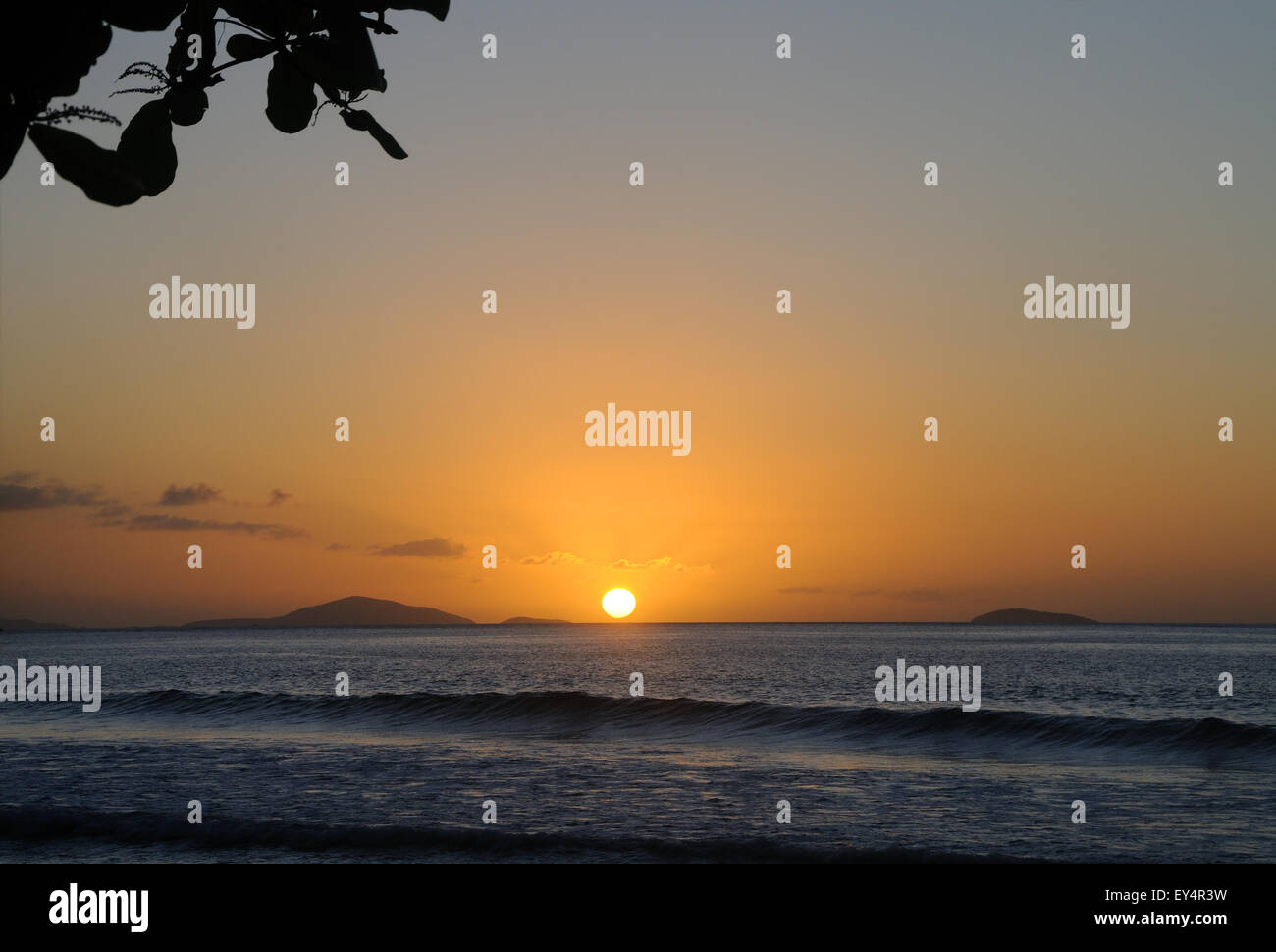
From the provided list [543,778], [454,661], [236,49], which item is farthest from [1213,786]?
[454,661]

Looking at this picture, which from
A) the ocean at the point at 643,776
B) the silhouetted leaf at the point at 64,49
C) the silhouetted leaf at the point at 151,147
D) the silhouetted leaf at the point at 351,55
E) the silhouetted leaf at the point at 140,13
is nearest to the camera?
the silhouetted leaf at the point at 64,49

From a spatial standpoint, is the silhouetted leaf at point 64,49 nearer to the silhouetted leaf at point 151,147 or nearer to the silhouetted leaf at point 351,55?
the silhouetted leaf at point 151,147

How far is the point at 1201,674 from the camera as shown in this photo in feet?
177

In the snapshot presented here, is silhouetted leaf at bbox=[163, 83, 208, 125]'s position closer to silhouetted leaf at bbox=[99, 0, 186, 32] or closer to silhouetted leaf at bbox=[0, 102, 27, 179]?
silhouetted leaf at bbox=[99, 0, 186, 32]

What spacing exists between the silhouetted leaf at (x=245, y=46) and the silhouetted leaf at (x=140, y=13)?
0.33 meters

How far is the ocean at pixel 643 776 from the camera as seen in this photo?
50.0 ft

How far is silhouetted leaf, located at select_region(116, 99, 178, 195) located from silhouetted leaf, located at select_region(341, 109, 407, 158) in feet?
0.96

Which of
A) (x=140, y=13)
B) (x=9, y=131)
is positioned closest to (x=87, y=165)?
(x=9, y=131)

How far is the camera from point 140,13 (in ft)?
4.90

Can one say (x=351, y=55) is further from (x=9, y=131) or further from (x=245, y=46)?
(x=9, y=131)

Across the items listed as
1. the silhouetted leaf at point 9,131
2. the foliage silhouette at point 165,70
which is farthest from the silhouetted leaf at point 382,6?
the silhouetted leaf at point 9,131

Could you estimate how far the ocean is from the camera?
15.2 m
